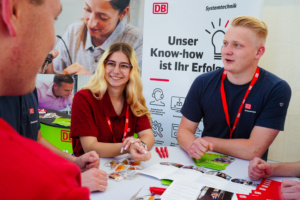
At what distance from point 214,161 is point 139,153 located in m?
0.53

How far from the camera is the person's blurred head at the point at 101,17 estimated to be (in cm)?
491

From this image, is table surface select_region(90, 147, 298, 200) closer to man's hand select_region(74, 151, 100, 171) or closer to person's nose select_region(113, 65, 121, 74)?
man's hand select_region(74, 151, 100, 171)

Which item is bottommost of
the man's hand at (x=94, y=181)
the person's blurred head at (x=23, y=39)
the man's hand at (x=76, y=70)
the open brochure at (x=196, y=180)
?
the open brochure at (x=196, y=180)

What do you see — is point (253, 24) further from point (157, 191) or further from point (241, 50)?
point (157, 191)

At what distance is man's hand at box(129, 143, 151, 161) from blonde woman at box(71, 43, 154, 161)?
0.17 metres

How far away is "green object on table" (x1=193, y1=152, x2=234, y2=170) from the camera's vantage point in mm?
1767

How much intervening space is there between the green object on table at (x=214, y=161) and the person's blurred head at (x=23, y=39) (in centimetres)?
146

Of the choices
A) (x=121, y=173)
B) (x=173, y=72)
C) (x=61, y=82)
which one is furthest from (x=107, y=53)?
(x=61, y=82)

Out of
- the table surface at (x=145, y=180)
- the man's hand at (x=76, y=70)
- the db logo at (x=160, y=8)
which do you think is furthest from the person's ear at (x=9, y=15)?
the man's hand at (x=76, y=70)

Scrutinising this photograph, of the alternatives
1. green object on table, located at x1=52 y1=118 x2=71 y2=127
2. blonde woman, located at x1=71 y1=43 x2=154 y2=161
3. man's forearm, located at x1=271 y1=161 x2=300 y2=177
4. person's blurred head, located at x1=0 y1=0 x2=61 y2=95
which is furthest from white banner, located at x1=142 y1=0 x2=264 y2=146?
person's blurred head, located at x1=0 y1=0 x2=61 y2=95

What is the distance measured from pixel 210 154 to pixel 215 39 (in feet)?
6.45

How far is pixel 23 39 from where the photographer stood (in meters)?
0.45

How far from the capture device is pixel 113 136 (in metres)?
2.28

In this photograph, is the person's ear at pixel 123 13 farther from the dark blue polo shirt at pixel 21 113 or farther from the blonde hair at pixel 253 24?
the dark blue polo shirt at pixel 21 113
